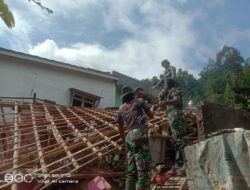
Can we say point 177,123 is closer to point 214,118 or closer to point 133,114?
point 214,118

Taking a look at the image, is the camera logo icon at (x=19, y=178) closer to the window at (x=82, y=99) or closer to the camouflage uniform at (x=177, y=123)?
the camouflage uniform at (x=177, y=123)

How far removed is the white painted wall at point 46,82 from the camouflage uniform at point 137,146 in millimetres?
7933

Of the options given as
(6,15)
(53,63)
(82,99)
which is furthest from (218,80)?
(6,15)

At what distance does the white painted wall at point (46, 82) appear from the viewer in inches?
413

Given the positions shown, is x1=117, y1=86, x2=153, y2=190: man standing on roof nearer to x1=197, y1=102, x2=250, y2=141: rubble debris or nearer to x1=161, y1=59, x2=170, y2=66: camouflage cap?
x1=197, y1=102, x2=250, y2=141: rubble debris

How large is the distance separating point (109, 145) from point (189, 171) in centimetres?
143

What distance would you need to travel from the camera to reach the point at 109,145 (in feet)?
13.0

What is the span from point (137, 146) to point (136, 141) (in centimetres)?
5

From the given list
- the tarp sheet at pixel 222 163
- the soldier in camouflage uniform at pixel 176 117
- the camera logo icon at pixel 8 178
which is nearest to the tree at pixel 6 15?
the tarp sheet at pixel 222 163

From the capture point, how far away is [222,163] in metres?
2.40

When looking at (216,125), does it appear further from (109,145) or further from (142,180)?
(142,180)

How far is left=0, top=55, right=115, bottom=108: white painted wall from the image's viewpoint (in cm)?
1048

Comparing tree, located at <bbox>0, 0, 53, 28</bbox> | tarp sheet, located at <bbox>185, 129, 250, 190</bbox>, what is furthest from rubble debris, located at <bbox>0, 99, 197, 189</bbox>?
tree, located at <bbox>0, 0, 53, 28</bbox>

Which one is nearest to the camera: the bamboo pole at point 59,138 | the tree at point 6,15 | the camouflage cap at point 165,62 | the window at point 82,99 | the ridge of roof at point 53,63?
the tree at point 6,15
